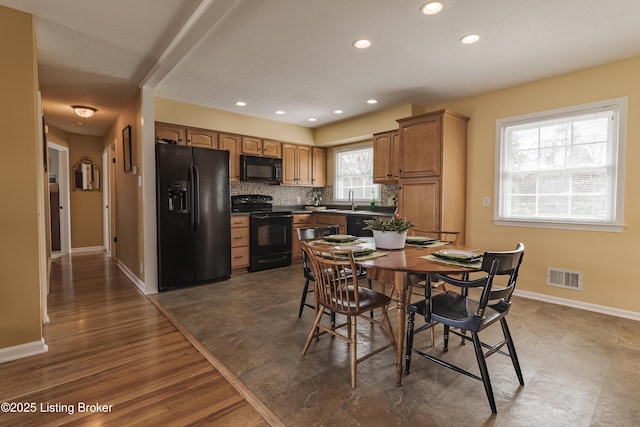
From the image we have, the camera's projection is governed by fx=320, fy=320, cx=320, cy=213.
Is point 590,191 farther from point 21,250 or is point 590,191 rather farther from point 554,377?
point 21,250

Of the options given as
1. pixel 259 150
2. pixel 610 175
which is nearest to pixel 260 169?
pixel 259 150

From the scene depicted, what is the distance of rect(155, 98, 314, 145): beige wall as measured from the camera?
14.2ft

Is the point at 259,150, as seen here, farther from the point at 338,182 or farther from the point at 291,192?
the point at 338,182

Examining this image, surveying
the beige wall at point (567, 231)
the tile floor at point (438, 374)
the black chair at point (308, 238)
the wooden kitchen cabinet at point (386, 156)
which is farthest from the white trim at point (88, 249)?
the beige wall at point (567, 231)

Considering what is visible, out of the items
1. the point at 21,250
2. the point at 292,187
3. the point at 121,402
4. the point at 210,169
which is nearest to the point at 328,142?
the point at 292,187

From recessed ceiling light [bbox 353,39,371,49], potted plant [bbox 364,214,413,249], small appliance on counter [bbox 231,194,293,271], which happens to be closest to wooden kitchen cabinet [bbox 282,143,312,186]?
small appliance on counter [bbox 231,194,293,271]

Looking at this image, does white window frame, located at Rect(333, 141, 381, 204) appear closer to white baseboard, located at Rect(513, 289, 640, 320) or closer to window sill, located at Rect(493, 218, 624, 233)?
window sill, located at Rect(493, 218, 624, 233)

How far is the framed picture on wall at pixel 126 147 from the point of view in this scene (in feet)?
14.2

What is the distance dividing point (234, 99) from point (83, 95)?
187cm

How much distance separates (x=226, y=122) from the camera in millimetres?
4910

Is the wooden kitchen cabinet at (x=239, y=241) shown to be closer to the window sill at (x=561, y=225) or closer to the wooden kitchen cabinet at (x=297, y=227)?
the wooden kitchen cabinet at (x=297, y=227)

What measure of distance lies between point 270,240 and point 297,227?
0.64 meters

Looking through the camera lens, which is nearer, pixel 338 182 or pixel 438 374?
pixel 438 374

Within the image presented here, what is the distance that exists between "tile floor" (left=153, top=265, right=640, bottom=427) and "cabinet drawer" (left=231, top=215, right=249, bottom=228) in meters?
1.64
